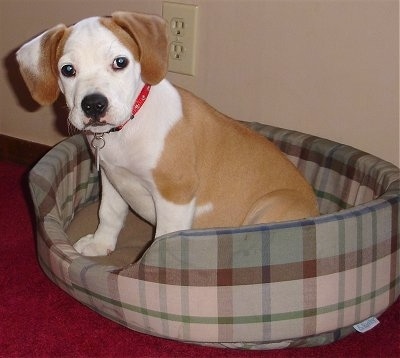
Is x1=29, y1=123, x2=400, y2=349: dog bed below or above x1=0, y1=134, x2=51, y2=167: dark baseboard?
above

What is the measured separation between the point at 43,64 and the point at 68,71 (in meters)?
0.12

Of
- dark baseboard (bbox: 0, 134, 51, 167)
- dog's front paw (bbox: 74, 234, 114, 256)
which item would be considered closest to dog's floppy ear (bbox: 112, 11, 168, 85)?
dog's front paw (bbox: 74, 234, 114, 256)

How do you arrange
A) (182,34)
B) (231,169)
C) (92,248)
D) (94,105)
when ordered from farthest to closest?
(182,34) → (92,248) → (231,169) → (94,105)

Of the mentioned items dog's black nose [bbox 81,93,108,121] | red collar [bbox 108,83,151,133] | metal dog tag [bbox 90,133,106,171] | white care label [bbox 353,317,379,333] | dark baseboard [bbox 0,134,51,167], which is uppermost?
dog's black nose [bbox 81,93,108,121]

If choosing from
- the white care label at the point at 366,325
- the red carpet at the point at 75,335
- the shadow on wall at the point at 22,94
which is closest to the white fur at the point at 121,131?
the red carpet at the point at 75,335

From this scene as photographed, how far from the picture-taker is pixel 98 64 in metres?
1.68

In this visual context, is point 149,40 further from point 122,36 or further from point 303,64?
point 303,64

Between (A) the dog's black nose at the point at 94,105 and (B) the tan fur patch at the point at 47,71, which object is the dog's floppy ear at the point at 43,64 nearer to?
(B) the tan fur patch at the point at 47,71

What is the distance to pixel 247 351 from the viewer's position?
182cm

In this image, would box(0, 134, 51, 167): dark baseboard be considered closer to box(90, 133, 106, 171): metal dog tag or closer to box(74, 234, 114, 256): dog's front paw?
box(74, 234, 114, 256): dog's front paw

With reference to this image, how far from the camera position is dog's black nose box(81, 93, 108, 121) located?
5.36ft

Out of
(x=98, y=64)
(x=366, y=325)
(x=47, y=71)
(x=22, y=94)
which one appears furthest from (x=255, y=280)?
(x=22, y=94)

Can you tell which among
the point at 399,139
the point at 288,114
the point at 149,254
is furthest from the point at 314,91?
the point at 149,254

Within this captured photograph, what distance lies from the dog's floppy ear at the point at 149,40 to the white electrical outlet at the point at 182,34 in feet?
2.52
